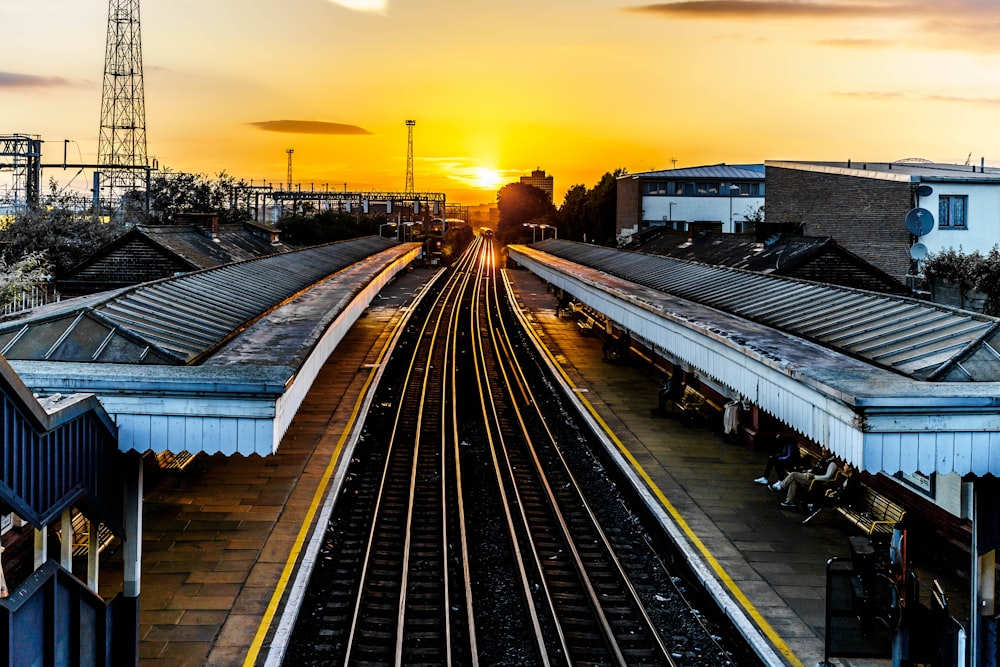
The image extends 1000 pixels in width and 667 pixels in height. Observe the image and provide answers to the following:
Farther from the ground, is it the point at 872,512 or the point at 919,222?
the point at 919,222

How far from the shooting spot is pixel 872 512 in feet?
44.1

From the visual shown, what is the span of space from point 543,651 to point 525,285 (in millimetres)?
57619

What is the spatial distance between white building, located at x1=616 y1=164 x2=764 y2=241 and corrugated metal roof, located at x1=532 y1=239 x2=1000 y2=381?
53900 millimetres

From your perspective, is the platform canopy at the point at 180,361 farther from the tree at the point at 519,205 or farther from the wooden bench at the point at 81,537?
the tree at the point at 519,205

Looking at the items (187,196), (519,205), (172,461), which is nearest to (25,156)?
(187,196)

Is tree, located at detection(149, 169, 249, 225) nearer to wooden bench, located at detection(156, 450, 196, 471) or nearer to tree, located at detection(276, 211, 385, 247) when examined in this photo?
tree, located at detection(276, 211, 385, 247)

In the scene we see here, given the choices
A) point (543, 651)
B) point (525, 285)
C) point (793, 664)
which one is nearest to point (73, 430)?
point (543, 651)

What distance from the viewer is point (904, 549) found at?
8.55 m

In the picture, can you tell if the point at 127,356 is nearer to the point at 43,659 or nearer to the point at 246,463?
the point at 43,659

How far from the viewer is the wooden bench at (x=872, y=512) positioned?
1255cm

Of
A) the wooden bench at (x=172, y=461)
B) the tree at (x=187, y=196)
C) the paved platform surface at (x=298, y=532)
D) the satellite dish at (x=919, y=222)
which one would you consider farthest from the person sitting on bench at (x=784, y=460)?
the tree at (x=187, y=196)

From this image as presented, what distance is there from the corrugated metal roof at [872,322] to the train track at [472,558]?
4.30m

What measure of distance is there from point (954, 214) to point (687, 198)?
4675 cm

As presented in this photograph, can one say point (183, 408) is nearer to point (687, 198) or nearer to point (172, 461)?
point (172, 461)
